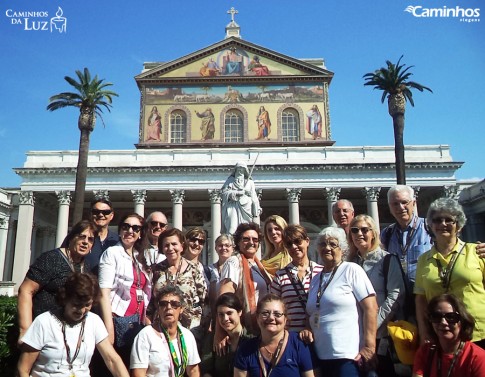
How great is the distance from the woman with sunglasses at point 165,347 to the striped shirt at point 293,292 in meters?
1.07

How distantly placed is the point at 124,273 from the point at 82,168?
25781mm

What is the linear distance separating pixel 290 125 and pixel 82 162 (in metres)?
18.5

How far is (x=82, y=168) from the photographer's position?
28688mm

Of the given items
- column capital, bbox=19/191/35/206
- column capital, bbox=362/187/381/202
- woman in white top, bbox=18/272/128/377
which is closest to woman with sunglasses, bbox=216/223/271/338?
woman in white top, bbox=18/272/128/377

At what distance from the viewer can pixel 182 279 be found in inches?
202

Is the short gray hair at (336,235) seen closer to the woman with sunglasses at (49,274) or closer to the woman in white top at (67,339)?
the woman in white top at (67,339)

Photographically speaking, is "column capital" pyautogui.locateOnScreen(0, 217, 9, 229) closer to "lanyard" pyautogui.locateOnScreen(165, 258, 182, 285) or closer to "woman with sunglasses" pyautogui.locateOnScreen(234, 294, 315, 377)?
"lanyard" pyautogui.locateOnScreen(165, 258, 182, 285)

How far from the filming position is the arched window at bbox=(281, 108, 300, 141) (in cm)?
3869

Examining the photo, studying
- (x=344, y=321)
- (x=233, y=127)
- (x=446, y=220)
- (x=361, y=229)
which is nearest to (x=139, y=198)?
(x=233, y=127)

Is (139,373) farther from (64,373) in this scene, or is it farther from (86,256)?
(86,256)

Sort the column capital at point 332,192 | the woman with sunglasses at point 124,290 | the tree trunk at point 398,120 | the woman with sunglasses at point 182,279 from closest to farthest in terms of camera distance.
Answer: the woman with sunglasses at point 124,290 → the woman with sunglasses at point 182,279 → the tree trunk at point 398,120 → the column capital at point 332,192

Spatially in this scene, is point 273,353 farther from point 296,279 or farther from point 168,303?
point 168,303

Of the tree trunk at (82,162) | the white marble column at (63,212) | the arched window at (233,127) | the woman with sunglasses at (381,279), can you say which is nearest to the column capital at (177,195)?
the tree trunk at (82,162)

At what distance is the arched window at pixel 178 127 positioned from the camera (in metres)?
38.5
